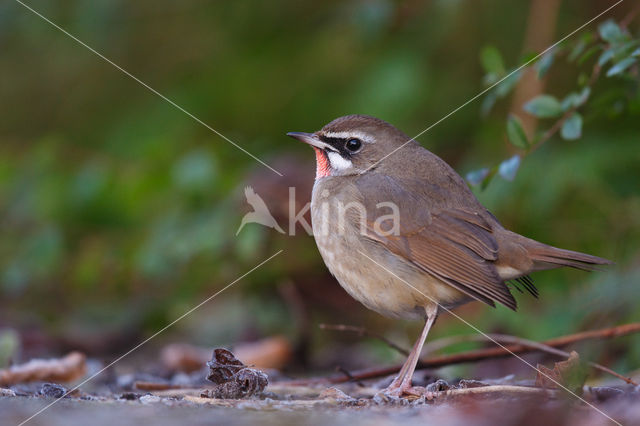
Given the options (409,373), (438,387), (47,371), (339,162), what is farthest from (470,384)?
(47,371)

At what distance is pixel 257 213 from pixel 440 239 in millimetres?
2073

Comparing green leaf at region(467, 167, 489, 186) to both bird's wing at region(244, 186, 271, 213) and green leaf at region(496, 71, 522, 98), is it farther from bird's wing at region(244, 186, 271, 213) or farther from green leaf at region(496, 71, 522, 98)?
bird's wing at region(244, 186, 271, 213)

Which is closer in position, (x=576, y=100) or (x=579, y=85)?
(x=576, y=100)

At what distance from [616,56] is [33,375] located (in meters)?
3.38

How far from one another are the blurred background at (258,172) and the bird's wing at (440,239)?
78cm

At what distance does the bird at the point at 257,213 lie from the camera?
6105 millimetres

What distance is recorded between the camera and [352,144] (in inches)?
202

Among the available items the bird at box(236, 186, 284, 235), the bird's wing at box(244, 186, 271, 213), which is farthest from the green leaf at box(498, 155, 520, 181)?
the bird's wing at box(244, 186, 271, 213)

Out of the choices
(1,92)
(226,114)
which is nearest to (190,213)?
(226,114)

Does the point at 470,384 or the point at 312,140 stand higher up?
the point at 312,140

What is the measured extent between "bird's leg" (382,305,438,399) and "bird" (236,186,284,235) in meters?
1.98

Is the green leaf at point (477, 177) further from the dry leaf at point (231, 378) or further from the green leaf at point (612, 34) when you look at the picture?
the dry leaf at point (231, 378)

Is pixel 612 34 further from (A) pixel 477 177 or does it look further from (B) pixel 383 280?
(B) pixel 383 280

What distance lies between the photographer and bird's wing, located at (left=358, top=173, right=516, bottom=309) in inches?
169
